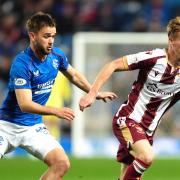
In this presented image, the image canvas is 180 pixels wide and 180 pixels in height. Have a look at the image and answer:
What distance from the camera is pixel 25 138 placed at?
24.5 ft

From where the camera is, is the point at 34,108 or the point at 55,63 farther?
the point at 55,63

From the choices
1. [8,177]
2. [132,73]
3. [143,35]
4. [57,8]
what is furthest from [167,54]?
[57,8]

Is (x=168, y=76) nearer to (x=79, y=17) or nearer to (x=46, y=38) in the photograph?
(x=46, y=38)

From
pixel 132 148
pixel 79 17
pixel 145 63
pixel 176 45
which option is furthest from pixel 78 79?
pixel 79 17

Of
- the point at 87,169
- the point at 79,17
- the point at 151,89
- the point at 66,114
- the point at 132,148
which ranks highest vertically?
the point at 79,17

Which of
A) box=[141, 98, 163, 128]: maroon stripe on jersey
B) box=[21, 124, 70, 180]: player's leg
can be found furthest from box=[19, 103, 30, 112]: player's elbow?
box=[141, 98, 163, 128]: maroon stripe on jersey

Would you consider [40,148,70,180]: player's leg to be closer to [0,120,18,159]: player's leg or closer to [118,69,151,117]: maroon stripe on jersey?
[0,120,18,159]: player's leg

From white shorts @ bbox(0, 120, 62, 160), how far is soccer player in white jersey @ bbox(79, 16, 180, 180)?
2.24 ft

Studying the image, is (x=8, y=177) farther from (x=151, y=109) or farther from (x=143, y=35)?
(x=143, y=35)

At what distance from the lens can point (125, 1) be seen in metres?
18.3

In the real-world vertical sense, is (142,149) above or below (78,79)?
below

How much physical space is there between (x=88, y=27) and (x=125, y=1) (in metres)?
1.16

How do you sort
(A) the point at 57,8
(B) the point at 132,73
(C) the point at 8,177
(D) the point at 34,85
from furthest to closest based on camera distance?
(A) the point at 57,8 → (B) the point at 132,73 → (C) the point at 8,177 → (D) the point at 34,85

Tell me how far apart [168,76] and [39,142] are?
4.72 ft
